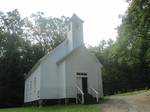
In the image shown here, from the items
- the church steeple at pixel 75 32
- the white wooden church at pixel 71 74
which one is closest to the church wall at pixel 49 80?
the white wooden church at pixel 71 74

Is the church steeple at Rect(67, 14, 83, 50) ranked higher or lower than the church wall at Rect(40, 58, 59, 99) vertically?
higher

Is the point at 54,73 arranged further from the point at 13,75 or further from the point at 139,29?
the point at 13,75

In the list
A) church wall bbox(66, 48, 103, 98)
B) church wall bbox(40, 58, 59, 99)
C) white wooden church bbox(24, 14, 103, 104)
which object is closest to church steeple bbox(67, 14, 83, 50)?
white wooden church bbox(24, 14, 103, 104)

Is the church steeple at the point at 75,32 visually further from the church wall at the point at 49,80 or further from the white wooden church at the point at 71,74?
the church wall at the point at 49,80

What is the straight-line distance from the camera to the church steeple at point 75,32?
2402cm

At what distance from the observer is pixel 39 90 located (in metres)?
22.9

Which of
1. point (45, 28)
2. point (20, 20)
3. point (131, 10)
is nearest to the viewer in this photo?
point (131, 10)

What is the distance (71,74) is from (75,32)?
465cm

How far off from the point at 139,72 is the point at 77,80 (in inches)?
820

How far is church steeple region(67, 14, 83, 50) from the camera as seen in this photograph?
2402 centimetres

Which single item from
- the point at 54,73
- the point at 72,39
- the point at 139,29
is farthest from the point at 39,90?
the point at 139,29

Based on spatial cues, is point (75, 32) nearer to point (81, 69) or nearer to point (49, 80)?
point (81, 69)

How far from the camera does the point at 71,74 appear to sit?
22141mm

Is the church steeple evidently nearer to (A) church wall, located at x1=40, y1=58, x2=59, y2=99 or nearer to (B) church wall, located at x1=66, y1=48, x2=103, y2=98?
(B) church wall, located at x1=66, y1=48, x2=103, y2=98
